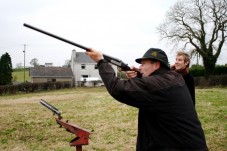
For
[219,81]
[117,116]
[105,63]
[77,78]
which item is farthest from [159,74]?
[77,78]

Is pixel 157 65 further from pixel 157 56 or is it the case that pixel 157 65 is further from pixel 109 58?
pixel 109 58

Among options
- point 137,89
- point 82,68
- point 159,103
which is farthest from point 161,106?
point 82,68

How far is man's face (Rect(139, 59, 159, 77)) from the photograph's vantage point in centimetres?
365

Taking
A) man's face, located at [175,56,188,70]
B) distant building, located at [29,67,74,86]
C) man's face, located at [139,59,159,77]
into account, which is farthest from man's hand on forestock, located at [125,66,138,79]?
distant building, located at [29,67,74,86]

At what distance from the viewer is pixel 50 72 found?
81.2 meters

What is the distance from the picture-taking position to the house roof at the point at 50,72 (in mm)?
79688

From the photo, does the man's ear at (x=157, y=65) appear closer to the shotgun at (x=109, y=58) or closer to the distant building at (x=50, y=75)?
the shotgun at (x=109, y=58)

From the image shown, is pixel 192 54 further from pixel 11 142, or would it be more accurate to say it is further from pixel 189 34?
pixel 11 142

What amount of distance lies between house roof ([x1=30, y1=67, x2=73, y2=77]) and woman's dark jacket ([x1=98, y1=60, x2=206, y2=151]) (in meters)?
77.6

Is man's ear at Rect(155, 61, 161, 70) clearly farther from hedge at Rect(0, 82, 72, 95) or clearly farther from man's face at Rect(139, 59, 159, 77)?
hedge at Rect(0, 82, 72, 95)

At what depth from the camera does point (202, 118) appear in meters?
13.4

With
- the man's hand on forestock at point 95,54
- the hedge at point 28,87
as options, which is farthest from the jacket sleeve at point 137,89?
the hedge at point 28,87

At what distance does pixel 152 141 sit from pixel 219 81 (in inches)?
1714

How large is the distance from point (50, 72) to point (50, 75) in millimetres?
1006
